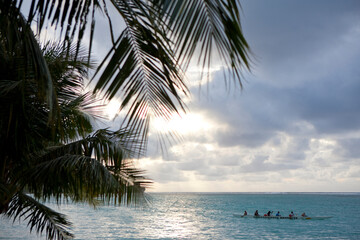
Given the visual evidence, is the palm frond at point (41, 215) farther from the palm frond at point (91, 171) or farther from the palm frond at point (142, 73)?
the palm frond at point (142, 73)

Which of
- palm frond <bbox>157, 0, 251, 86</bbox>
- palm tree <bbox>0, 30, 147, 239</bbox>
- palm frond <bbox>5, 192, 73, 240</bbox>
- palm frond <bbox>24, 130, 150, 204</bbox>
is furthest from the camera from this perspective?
palm frond <bbox>5, 192, 73, 240</bbox>

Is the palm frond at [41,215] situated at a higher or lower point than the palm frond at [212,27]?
lower

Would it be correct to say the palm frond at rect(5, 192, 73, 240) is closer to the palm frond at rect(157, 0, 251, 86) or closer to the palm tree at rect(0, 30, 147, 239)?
the palm tree at rect(0, 30, 147, 239)

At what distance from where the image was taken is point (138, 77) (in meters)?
2.38

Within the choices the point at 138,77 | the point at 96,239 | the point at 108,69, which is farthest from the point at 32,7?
the point at 96,239

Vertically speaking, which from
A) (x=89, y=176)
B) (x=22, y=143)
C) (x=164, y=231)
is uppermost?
(x=22, y=143)

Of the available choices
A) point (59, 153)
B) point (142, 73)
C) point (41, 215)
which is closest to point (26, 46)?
point (142, 73)

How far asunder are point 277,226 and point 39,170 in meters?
37.8

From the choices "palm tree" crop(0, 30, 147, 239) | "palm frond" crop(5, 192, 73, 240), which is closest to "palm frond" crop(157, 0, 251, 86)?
"palm tree" crop(0, 30, 147, 239)

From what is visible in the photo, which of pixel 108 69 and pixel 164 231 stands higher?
pixel 108 69

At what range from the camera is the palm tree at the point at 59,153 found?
4949mm

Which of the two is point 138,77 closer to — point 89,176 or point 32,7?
point 32,7

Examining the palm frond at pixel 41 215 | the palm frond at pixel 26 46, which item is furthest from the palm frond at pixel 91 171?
the palm frond at pixel 26 46

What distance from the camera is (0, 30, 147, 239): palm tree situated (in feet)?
16.2
